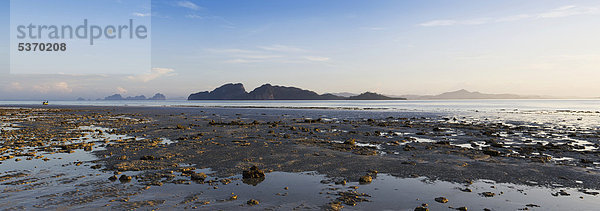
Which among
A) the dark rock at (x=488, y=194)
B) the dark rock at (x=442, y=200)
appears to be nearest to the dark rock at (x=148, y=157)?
the dark rock at (x=442, y=200)

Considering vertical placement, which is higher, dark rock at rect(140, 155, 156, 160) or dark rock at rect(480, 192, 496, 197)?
dark rock at rect(140, 155, 156, 160)

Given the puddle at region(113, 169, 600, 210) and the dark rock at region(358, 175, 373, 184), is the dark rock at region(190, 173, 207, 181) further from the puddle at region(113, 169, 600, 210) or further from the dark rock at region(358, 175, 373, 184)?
the dark rock at region(358, 175, 373, 184)

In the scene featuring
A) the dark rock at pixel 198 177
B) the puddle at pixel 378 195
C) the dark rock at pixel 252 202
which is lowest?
the puddle at pixel 378 195

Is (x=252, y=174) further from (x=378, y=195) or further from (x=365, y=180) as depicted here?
(x=378, y=195)

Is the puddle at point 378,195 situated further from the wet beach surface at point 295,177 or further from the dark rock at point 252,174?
the dark rock at point 252,174

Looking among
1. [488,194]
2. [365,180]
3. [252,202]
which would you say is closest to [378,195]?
[365,180]

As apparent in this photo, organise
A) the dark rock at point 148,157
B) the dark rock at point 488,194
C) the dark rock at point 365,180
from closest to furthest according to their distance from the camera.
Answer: the dark rock at point 488,194, the dark rock at point 365,180, the dark rock at point 148,157

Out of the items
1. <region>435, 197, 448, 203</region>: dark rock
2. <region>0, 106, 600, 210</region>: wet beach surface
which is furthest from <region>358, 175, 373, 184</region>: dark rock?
<region>435, 197, 448, 203</region>: dark rock

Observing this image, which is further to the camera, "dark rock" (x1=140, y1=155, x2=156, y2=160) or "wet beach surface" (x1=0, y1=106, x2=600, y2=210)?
"dark rock" (x1=140, y1=155, x2=156, y2=160)

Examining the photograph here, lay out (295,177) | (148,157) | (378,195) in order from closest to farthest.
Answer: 1. (378,195)
2. (295,177)
3. (148,157)

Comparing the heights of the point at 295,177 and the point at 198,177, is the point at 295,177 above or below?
below

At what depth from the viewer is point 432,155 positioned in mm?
16844

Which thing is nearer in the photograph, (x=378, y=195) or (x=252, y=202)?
(x=252, y=202)

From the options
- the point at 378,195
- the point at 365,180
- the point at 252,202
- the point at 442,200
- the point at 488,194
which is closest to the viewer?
the point at 252,202
